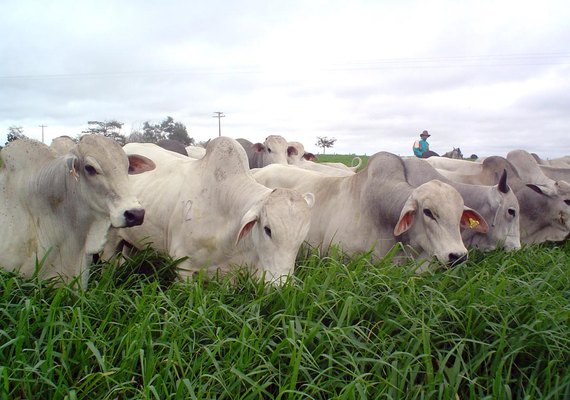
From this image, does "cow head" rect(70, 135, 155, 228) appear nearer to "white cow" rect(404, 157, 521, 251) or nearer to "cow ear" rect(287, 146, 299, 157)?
"white cow" rect(404, 157, 521, 251)

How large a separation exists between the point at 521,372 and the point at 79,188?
2.73 m

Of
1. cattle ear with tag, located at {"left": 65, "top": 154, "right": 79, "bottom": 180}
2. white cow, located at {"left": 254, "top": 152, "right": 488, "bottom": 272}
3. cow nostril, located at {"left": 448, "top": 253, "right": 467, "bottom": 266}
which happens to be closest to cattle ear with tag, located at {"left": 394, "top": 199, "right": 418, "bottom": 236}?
white cow, located at {"left": 254, "top": 152, "right": 488, "bottom": 272}

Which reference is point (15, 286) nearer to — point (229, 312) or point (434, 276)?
point (229, 312)

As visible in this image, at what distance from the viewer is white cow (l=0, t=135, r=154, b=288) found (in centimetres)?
328

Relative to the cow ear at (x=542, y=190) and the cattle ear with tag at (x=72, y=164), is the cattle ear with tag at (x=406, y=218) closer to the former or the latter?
the cattle ear with tag at (x=72, y=164)

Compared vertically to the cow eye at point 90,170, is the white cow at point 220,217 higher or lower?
lower

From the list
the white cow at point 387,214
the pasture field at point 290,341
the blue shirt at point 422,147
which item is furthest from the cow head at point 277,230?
the blue shirt at point 422,147

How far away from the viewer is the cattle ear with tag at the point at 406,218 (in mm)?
3875

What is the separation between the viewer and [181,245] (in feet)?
12.8

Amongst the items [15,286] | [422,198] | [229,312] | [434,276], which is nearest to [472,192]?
[422,198]

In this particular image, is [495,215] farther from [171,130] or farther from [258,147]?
[171,130]

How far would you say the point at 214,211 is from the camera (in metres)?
3.94

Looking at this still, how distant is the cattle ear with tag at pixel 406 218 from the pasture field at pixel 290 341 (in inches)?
26.2

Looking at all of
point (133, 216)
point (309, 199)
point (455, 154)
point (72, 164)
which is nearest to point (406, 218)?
point (309, 199)
